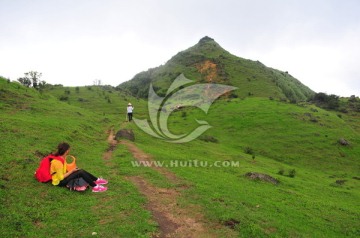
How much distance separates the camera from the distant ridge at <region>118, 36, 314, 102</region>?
105506mm

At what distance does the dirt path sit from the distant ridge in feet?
257

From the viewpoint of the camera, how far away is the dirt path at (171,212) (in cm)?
1180

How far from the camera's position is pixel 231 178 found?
74.3 feet

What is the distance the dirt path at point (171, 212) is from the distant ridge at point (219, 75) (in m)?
78.2

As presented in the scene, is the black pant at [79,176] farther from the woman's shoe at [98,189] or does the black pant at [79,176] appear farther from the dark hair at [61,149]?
the dark hair at [61,149]

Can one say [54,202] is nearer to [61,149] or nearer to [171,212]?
[61,149]

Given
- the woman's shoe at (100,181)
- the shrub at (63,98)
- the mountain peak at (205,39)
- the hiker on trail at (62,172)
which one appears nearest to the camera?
the hiker on trail at (62,172)

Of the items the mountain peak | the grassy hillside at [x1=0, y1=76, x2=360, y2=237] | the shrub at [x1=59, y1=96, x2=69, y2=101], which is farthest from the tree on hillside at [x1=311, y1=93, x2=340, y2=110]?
the mountain peak

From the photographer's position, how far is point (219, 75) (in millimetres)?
117125

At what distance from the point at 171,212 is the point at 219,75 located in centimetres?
10663

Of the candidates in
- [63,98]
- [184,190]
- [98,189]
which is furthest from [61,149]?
Answer: [63,98]

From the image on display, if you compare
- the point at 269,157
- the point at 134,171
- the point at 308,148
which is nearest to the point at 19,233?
the point at 134,171

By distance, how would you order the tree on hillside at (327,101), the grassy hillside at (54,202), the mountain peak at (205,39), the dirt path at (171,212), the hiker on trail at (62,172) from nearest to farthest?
1. the grassy hillside at (54,202)
2. the dirt path at (171,212)
3. the hiker on trail at (62,172)
4. the tree on hillside at (327,101)
5. the mountain peak at (205,39)

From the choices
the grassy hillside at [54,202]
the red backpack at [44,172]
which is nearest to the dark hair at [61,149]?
the red backpack at [44,172]
